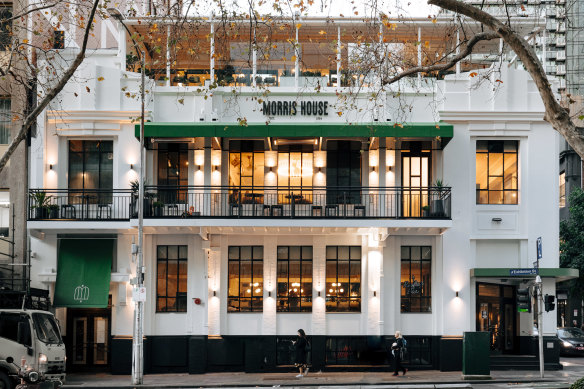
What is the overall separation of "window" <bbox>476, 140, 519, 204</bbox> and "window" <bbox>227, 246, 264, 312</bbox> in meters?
8.70

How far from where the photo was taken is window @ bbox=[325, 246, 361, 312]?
1171 inches

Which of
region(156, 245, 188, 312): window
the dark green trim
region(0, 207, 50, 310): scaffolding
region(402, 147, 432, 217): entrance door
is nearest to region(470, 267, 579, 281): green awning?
the dark green trim

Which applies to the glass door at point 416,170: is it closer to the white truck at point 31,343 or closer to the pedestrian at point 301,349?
the pedestrian at point 301,349

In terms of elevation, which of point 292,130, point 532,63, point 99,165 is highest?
point 292,130

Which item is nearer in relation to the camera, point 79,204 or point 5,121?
point 79,204

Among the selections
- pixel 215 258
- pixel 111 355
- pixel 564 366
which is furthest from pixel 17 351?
pixel 564 366

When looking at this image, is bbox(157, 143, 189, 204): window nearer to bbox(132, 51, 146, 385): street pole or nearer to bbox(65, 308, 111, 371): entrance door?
bbox(132, 51, 146, 385): street pole

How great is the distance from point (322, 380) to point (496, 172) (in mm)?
10261

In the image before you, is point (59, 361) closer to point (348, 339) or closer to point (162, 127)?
point (162, 127)

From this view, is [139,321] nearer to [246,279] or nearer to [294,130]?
[246,279]

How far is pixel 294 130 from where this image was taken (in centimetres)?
2822

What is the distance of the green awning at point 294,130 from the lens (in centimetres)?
2808

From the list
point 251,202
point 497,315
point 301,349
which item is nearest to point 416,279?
point 497,315

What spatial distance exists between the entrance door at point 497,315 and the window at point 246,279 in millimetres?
8338
